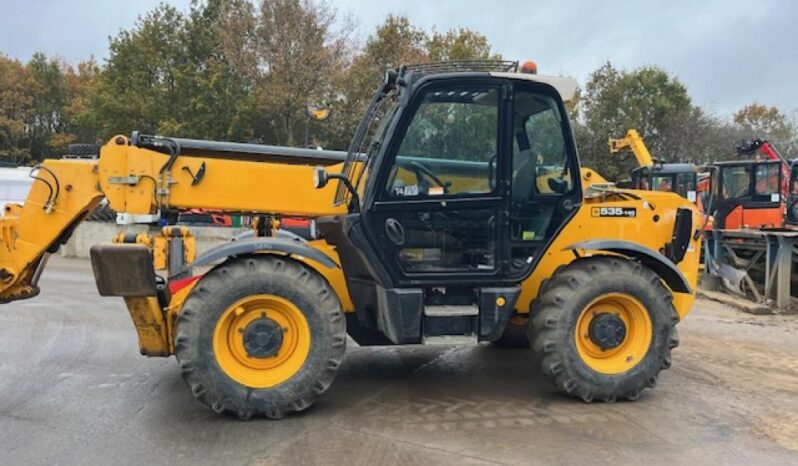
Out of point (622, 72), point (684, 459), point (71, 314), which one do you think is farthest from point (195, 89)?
point (684, 459)

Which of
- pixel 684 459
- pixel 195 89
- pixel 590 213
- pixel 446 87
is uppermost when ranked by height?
pixel 195 89

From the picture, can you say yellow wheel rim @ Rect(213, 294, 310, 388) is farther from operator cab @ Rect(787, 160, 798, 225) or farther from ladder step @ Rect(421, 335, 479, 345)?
operator cab @ Rect(787, 160, 798, 225)

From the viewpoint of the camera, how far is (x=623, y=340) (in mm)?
5535

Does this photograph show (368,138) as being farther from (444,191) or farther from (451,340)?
(451,340)

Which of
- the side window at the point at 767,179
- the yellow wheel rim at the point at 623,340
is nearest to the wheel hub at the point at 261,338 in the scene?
the yellow wheel rim at the point at 623,340

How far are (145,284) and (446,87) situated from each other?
2798 mm

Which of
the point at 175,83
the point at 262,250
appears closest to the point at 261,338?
the point at 262,250

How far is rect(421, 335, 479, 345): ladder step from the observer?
17.2 feet

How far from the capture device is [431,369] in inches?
259

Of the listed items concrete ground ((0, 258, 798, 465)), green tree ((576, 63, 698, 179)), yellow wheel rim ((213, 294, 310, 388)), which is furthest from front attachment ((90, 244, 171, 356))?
green tree ((576, 63, 698, 179))

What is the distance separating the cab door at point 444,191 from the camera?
5203 mm

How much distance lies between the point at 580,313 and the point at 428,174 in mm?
1665

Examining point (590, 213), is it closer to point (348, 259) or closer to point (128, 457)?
point (348, 259)

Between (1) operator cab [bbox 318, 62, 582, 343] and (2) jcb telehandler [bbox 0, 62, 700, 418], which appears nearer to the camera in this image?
(2) jcb telehandler [bbox 0, 62, 700, 418]
